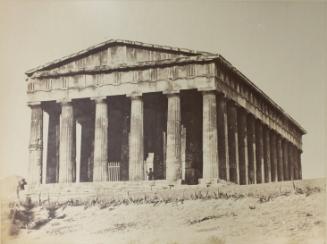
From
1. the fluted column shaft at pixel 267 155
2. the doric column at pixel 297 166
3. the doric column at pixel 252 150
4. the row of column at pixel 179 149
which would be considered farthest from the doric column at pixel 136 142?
the doric column at pixel 297 166

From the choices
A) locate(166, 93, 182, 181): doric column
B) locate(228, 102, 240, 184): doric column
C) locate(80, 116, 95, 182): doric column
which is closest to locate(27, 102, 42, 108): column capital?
locate(80, 116, 95, 182): doric column

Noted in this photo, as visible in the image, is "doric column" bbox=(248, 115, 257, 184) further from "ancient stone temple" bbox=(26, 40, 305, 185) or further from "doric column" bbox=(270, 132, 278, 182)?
"doric column" bbox=(270, 132, 278, 182)

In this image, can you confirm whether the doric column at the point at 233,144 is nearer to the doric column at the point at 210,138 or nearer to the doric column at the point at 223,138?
the doric column at the point at 223,138

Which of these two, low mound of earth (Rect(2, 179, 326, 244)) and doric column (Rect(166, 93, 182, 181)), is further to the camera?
doric column (Rect(166, 93, 182, 181))

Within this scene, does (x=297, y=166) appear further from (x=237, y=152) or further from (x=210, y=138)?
(x=210, y=138)

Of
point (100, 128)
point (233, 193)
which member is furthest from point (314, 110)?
point (100, 128)

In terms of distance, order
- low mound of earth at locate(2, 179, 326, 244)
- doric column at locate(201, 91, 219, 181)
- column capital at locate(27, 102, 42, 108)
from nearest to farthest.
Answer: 1. low mound of earth at locate(2, 179, 326, 244)
2. doric column at locate(201, 91, 219, 181)
3. column capital at locate(27, 102, 42, 108)

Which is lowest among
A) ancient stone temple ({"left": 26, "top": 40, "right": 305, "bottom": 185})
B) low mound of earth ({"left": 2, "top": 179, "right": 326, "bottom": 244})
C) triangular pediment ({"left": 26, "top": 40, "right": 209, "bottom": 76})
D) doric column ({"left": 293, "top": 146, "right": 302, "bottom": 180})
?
low mound of earth ({"left": 2, "top": 179, "right": 326, "bottom": 244})

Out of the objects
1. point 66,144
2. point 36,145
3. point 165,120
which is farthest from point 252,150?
point 36,145

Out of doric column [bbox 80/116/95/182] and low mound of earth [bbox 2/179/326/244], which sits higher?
doric column [bbox 80/116/95/182]
